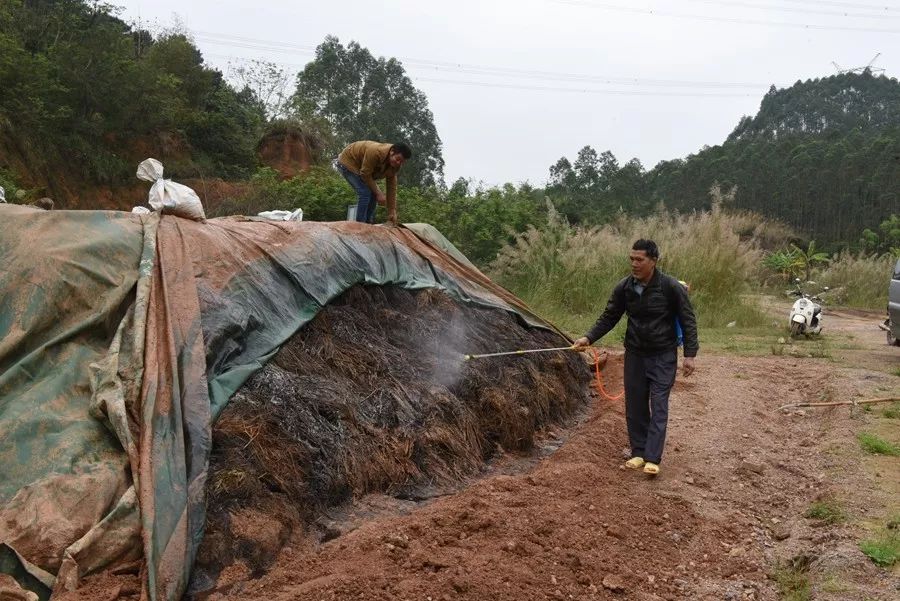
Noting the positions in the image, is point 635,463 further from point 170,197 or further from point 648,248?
point 170,197

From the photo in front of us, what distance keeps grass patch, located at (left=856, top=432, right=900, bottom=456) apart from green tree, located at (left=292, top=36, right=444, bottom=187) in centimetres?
2919

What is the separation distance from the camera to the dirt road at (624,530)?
3277mm

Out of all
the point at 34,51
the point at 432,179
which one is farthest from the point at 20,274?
the point at 432,179

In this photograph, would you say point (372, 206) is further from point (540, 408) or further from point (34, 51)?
point (34, 51)

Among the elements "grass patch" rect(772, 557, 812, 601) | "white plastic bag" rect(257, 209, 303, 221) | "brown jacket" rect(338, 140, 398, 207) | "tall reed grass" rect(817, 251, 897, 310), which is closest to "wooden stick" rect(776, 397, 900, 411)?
"grass patch" rect(772, 557, 812, 601)

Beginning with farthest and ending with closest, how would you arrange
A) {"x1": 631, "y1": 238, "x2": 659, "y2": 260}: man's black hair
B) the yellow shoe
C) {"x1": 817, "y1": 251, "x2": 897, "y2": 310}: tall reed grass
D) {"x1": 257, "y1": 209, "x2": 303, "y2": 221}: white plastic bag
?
{"x1": 817, "y1": 251, "x2": 897, "y2": 310}: tall reed grass, {"x1": 257, "y1": 209, "x2": 303, "y2": 221}: white plastic bag, the yellow shoe, {"x1": 631, "y1": 238, "x2": 659, "y2": 260}: man's black hair

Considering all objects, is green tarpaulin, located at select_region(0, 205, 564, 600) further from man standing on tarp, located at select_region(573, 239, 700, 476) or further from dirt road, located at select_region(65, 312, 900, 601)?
man standing on tarp, located at select_region(573, 239, 700, 476)

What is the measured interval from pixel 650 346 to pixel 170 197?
3210mm

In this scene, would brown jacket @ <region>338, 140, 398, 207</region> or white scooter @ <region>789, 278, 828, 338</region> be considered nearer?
brown jacket @ <region>338, 140, 398, 207</region>

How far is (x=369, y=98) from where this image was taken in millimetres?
36844

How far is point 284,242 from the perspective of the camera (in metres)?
5.21

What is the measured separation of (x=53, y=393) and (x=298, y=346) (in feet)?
4.85

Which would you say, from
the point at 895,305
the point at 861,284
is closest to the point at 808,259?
the point at 861,284

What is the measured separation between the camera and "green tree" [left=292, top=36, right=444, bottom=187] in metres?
35.1
